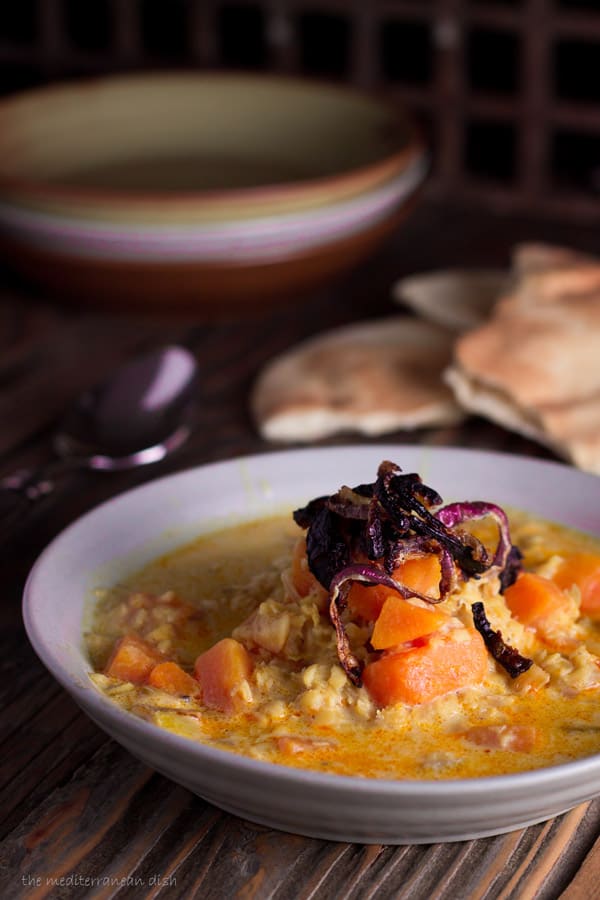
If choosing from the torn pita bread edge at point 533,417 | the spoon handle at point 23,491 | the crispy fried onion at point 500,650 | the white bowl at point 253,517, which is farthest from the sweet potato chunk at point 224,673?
the torn pita bread edge at point 533,417

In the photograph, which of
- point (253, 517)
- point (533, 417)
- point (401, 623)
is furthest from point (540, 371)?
point (401, 623)

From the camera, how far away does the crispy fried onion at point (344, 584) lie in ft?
4.30

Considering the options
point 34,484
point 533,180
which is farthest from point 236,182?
point 34,484

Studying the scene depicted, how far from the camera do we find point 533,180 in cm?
339

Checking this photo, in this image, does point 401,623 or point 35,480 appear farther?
point 35,480

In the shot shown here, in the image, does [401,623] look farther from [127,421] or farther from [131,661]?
[127,421]

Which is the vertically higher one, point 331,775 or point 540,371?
point 331,775

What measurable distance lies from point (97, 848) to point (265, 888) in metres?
0.20

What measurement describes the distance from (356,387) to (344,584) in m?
0.99

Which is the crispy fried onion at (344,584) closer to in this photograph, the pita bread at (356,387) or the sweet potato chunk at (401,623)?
the sweet potato chunk at (401,623)

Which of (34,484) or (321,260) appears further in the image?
(321,260)

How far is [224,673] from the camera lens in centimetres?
137

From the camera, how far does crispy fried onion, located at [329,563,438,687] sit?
1.31m

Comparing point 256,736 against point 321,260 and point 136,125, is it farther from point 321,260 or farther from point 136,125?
point 136,125
